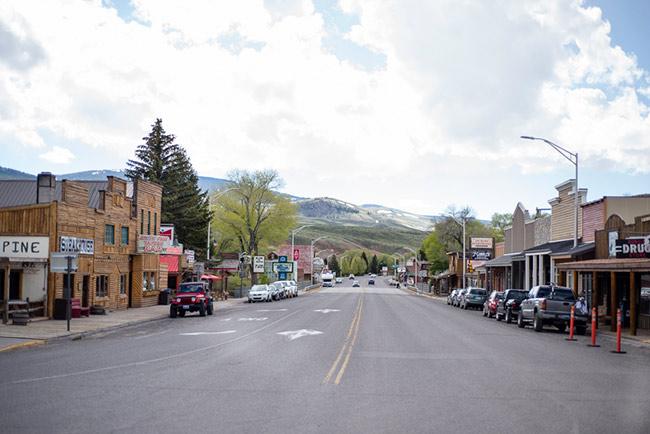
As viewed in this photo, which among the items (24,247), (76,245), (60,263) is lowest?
(60,263)

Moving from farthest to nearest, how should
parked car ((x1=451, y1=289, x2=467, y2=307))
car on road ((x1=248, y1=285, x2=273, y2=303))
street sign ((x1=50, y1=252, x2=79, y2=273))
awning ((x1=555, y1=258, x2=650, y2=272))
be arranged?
car on road ((x1=248, y1=285, x2=273, y2=303)) < parked car ((x1=451, y1=289, x2=467, y2=307)) < street sign ((x1=50, y1=252, x2=79, y2=273)) < awning ((x1=555, y1=258, x2=650, y2=272))

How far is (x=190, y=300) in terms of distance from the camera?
4025 centimetres

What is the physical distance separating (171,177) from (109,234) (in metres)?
31.4

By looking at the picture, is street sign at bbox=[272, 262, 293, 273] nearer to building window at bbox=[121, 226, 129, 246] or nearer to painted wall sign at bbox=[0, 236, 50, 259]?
building window at bbox=[121, 226, 129, 246]

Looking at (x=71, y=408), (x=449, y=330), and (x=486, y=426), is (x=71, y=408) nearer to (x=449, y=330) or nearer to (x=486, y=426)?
(x=486, y=426)

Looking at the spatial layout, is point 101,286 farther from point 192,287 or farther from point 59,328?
point 59,328

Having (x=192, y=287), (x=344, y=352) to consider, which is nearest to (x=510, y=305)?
(x=192, y=287)

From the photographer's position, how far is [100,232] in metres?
41.0

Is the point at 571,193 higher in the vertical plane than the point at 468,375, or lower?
higher

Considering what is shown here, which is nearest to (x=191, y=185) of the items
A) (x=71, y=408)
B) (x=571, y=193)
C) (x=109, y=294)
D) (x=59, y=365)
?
(x=109, y=294)

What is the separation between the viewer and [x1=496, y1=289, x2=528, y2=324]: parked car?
37531mm

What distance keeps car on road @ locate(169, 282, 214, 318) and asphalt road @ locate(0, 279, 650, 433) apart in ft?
48.6

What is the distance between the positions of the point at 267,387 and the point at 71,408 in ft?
11.7

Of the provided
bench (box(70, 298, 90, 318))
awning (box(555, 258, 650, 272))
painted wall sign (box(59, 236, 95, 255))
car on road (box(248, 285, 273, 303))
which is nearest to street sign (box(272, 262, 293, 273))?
car on road (box(248, 285, 273, 303))
